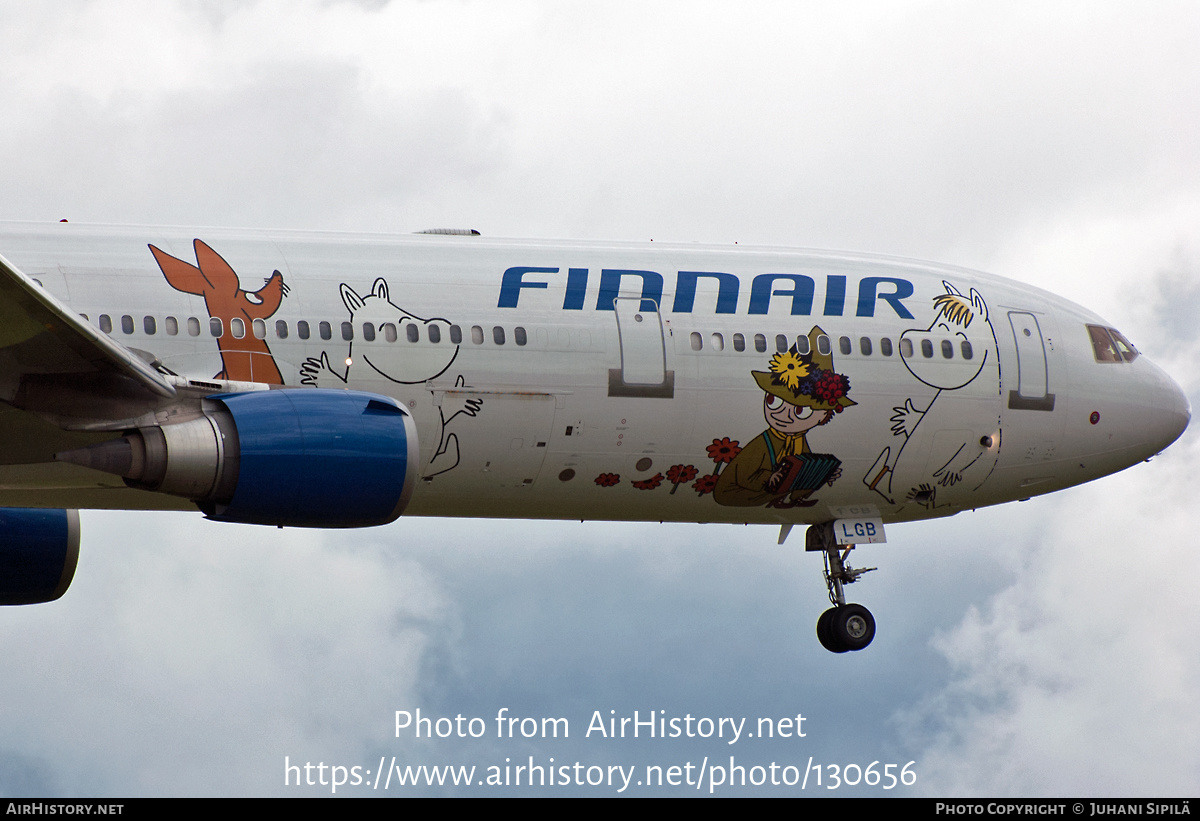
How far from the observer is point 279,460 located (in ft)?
49.1

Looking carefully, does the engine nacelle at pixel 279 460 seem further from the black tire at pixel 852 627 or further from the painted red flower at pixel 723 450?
the black tire at pixel 852 627

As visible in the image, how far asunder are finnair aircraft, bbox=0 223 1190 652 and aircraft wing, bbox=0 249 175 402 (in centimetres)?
3

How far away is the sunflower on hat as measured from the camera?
1905 cm

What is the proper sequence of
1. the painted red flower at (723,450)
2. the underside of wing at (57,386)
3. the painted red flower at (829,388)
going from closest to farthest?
the underside of wing at (57,386) → the painted red flower at (723,450) → the painted red flower at (829,388)

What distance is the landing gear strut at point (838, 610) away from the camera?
67.1ft

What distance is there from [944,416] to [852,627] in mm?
2872

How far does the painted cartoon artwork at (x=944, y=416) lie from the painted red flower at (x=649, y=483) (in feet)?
8.67

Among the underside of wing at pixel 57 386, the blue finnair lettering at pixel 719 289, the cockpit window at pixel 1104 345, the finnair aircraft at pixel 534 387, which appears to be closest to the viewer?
the underside of wing at pixel 57 386

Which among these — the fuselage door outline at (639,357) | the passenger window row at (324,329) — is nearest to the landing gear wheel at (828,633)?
the fuselage door outline at (639,357)

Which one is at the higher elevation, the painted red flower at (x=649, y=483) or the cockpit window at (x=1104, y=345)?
the cockpit window at (x=1104, y=345)

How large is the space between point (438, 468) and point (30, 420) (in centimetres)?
427

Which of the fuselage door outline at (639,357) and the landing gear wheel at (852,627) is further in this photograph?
the landing gear wheel at (852,627)

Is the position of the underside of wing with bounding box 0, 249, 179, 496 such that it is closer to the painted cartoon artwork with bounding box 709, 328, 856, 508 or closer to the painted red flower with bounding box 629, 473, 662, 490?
the painted red flower with bounding box 629, 473, 662, 490

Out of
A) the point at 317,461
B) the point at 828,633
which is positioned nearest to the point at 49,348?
the point at 317,461
